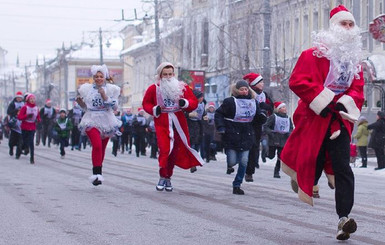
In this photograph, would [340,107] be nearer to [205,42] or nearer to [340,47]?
[340,47]

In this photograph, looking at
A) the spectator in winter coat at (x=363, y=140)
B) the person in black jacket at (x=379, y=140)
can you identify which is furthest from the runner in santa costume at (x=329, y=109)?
the spectator in winter coat at (x=363, y=140)

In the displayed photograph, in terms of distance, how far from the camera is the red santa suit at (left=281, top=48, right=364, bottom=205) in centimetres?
903

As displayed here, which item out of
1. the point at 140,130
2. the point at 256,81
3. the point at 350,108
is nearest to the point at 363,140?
the point at 140,130

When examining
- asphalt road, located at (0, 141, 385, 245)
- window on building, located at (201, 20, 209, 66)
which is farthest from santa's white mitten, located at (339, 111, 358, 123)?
window on building, located at (201, 20, 209, 66)

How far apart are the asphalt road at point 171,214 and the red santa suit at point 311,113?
56 centimetres

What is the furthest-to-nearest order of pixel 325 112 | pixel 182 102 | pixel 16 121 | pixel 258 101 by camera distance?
pixel 16 121 → pixel 258 101 → pixel 182 102 → pixel 325 112

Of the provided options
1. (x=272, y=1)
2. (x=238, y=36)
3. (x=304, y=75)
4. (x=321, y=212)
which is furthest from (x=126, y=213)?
(x=272, y=1)

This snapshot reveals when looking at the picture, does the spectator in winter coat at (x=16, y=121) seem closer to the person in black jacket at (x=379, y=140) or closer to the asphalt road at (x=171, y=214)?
the person in black jacket at (x=379, y=140)

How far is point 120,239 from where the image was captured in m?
8.87

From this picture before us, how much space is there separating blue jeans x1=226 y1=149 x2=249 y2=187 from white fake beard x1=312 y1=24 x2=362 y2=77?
4.96m

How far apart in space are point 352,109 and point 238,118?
540cm

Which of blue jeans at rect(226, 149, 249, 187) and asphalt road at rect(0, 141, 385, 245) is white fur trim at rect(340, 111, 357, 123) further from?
blue jeans at rect(226, 149, 249, 187)

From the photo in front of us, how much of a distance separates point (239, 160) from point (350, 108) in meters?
5.33

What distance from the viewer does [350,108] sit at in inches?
356
